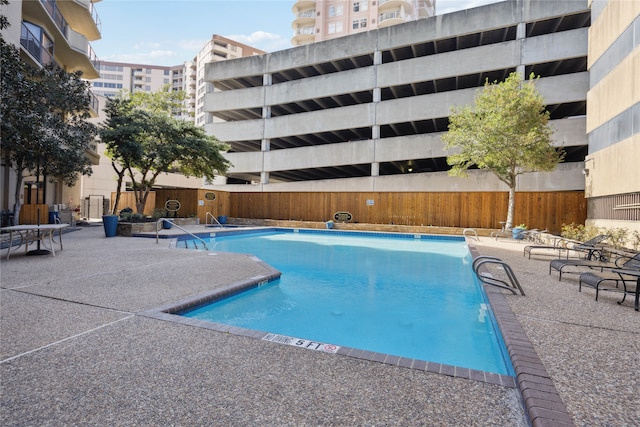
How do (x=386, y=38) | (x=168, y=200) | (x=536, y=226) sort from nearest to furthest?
(x=536, y=226) < (x=168, y=200) < (x=386, y=38)

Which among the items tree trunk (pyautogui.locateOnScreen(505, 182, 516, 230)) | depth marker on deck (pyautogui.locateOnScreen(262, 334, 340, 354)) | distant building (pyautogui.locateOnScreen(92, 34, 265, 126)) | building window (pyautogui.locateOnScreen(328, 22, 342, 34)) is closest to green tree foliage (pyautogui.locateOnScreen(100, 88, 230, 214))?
depth marker on deck (pyautogui.locateOnScreen(262, 334, 340, 354))

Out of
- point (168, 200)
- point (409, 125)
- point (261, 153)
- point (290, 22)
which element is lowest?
point (168, 200)

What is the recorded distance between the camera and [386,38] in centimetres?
2612

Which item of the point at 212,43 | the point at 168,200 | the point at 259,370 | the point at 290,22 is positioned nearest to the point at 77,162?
the point at 168,200

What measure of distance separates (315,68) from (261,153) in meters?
8.85

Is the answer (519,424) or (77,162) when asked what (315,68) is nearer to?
(77,162)

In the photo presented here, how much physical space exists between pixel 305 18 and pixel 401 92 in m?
36.9

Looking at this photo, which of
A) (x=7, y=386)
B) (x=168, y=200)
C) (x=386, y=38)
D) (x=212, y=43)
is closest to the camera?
(x=7, y=386)

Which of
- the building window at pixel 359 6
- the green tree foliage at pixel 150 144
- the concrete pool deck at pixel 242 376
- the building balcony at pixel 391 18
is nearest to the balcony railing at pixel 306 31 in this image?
the building window at pixel 359 6

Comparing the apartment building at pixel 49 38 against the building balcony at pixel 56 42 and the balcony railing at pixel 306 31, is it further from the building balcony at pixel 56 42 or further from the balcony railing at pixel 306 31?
the balcony railing at pixel 306 31

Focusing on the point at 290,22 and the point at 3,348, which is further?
the point at 290,22

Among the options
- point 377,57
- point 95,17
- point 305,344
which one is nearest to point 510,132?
point 377,57

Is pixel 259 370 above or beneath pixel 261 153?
beneath

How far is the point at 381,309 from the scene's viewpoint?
594cm
